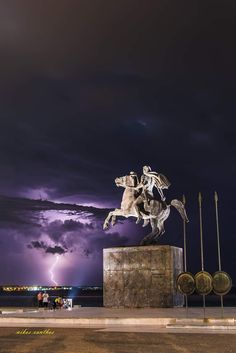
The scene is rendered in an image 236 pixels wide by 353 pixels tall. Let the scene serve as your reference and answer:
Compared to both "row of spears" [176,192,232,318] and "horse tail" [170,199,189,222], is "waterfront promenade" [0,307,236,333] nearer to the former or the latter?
"row of spears" [176,192,232,318]

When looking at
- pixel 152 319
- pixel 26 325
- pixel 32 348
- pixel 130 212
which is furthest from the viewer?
pixel 130 212

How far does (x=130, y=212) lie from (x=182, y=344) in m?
12.0

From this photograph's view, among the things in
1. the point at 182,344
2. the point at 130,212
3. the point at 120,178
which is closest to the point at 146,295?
the point at 130,212

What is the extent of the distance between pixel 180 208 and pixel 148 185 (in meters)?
1.75

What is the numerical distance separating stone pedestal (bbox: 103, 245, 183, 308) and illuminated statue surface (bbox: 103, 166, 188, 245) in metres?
0.95

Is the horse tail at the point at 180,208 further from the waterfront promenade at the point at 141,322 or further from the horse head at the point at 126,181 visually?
the waterfront promenade at the point at 141,322

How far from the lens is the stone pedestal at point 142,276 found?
2281cm

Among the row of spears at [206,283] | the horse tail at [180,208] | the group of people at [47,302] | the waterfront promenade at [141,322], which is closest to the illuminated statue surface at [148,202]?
the horse tail at [180,208]

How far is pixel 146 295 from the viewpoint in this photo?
2303 cm

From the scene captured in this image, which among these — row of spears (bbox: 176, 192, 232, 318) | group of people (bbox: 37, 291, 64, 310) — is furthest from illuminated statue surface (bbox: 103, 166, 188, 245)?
group of people (bbox: 37, 291, 64, 310)

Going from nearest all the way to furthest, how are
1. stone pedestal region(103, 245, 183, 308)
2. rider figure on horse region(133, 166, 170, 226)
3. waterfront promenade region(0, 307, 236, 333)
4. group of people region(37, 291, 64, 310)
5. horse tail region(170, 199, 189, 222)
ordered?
waterfront promenade region(0, 307, 236, 333)
stone pedestal region(103, 245, 183, 308)
horse tail region(170, 199, 189, 222)
rider figure on horse region(133, 166, 170, 226)
group of people region(37, 291, 64, 310)

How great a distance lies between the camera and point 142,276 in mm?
23266

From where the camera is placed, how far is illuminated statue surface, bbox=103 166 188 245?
2402 centimetres

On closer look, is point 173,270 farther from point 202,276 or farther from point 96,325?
point 96,325
